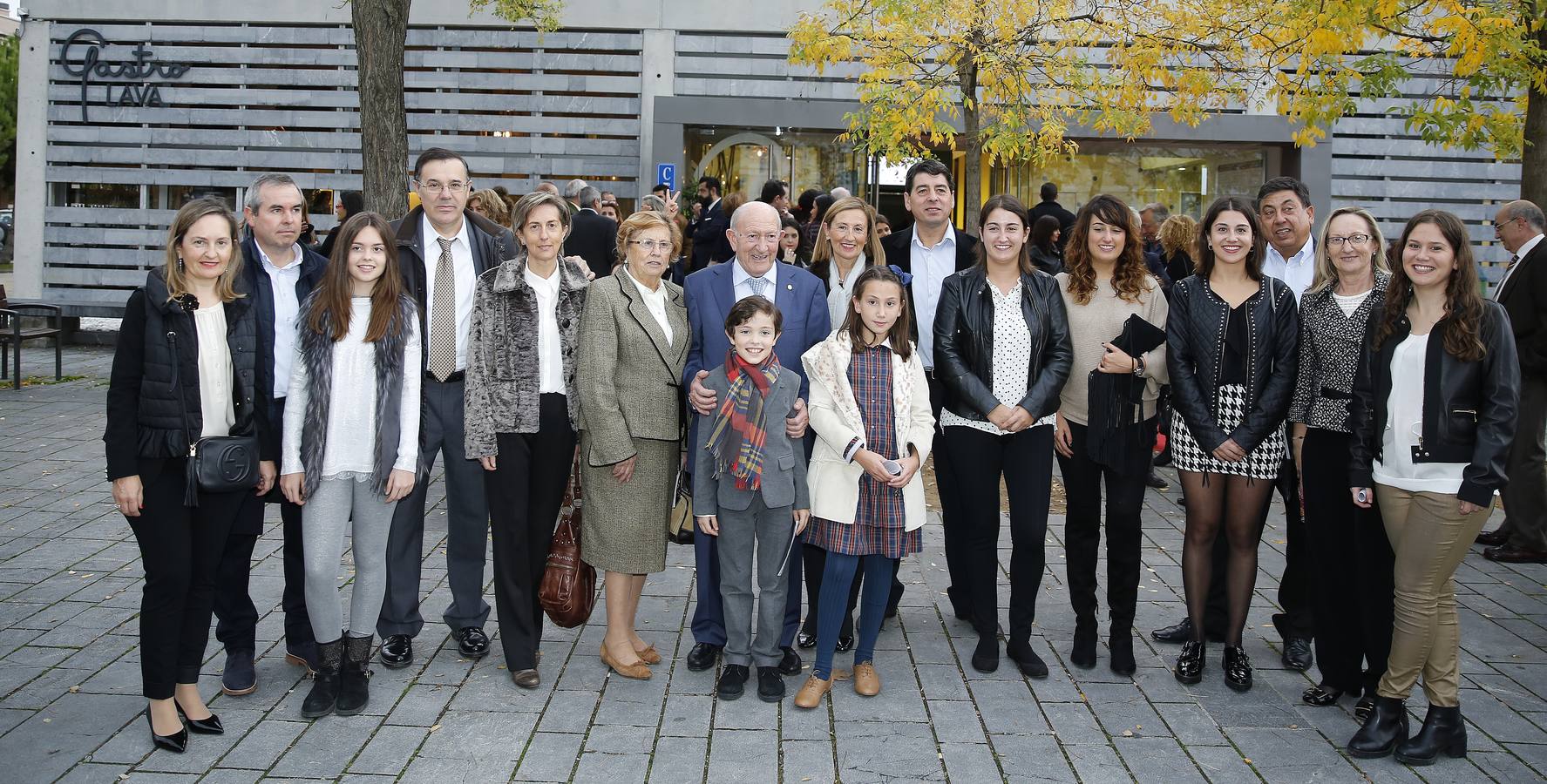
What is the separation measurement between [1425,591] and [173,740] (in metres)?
4.68

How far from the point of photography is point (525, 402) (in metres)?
5.15

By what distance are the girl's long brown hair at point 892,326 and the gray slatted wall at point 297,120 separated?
13.8 m

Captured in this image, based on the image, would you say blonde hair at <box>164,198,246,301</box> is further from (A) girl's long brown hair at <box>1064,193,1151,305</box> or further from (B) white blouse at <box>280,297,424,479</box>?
(A) girl's long brown hair at <box>1064,193,1151,305</box>

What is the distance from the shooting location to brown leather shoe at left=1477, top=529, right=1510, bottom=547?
7.76 m

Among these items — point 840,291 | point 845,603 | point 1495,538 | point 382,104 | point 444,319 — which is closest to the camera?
point 845,603

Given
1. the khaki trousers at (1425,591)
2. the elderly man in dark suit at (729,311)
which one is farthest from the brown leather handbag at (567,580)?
the khaki trousers at (1425,591)

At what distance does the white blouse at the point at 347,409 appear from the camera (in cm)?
481

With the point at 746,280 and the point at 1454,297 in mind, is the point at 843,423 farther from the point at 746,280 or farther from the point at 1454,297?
the point at 1454,297

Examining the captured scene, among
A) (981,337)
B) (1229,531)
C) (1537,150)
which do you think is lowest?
(1229,531)

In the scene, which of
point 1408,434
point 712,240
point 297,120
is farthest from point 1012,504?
point 297,120

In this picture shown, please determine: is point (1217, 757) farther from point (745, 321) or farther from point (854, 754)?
point (745, 321)

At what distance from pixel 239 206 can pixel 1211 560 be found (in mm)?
17513

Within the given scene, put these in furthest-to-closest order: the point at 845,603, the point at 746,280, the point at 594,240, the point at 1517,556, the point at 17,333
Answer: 1. the point at 17,333
2. the point at 594,240
3. the point at 1517,556
4. the point at 746,280
5. the point at 845,603

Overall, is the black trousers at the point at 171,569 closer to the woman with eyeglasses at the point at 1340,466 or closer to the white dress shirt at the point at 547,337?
the white dress shirt at the point at 547,337
